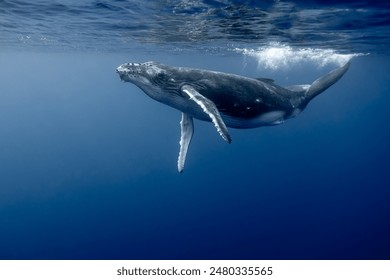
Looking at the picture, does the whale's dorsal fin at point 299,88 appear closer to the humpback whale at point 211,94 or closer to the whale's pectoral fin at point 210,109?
the humpback whale at point 211,94

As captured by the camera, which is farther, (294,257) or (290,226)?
(290,226)

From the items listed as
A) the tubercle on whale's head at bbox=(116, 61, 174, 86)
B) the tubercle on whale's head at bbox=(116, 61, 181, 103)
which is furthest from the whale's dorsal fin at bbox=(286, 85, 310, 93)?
the tubercle on whale's head at bbox=(116, 61, 174, 86)

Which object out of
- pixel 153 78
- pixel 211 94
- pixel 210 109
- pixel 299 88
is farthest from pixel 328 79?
pixel 153 78

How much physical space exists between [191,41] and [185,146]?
17.7 m

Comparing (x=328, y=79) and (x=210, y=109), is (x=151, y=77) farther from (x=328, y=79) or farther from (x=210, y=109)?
(x=328, y=79)

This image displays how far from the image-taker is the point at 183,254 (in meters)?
32.6

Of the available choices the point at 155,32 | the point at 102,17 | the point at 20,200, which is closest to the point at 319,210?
the point at 155,32

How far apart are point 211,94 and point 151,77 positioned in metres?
1.53

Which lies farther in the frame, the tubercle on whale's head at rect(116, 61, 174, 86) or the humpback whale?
the humpback whale

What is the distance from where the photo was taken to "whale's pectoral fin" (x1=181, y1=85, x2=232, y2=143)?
21.9 ft

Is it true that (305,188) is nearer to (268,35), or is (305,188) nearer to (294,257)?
(294,257)

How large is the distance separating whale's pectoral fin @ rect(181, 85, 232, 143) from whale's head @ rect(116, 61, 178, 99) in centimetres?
48

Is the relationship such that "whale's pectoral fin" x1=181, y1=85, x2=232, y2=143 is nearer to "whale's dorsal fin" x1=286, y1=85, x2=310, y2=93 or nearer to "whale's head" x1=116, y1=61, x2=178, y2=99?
"whale's head" x1=116, y1=61, x2=178, y2=99

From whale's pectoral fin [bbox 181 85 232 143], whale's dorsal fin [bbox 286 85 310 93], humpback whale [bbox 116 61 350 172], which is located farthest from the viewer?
whale's dorsal fin [bbox 286 85 310 93]
